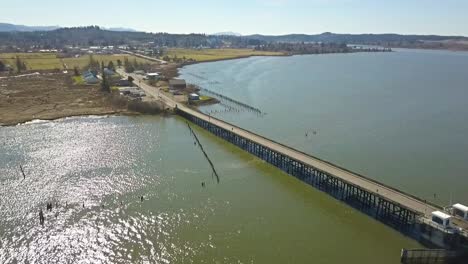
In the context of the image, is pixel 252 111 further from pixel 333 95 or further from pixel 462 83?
pixel 462 83

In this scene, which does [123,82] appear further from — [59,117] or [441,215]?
[441,215]

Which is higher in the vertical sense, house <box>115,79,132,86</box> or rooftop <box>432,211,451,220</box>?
house <box>115,79,132,86</box>

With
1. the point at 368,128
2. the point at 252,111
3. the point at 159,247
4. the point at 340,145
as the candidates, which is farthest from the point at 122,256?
the point at 252,111

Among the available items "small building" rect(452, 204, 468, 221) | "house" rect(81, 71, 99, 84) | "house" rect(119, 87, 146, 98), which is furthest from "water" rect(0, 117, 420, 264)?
"house" rect(81, 71, 99, 84)

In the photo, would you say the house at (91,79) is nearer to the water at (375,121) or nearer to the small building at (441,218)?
the water at (375,121)

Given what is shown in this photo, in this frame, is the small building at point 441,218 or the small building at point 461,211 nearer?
the small building at point 441,218

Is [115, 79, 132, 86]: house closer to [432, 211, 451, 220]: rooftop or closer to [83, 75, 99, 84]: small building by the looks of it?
[83, 75, 99, 84]: small building

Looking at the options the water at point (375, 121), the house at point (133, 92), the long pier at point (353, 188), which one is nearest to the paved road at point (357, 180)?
the long pier at point (353, 188)

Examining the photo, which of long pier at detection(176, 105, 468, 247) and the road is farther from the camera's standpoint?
the road
